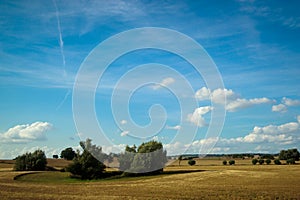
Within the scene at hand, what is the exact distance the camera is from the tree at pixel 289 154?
15562cm

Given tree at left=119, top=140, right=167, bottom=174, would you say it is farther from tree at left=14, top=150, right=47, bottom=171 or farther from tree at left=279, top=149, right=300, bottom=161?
tree at left=279, top=149, right=300, bottom=161

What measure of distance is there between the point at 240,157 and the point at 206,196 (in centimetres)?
16445

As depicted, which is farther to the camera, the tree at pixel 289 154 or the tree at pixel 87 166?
the tree at pixel 289 154

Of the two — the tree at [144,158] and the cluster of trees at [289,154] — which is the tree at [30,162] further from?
the cluster of trees at [289,154]

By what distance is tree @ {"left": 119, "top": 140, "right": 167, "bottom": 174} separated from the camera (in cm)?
8871

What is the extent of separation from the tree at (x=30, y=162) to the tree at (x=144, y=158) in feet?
93.7

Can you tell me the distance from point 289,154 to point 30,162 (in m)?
110

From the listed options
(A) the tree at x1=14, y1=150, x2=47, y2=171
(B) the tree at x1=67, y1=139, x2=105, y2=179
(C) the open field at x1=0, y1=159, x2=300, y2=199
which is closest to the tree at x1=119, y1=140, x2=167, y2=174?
(B) the tree at x1=67, y1=139, x2=105, y2=179

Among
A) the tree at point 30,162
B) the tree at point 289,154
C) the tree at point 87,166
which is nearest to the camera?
the tree at point 87,166

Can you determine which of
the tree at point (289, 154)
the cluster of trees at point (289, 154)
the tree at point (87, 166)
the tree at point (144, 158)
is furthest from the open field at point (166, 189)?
the tree at point (289, 154)

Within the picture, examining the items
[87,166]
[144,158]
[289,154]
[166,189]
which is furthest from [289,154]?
[166,189]

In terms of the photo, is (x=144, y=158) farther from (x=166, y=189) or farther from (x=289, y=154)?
(x=289, y=154)

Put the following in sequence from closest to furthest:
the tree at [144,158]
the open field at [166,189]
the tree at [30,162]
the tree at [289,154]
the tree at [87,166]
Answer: the open field at [166,189] → the tree at [87,166] → the tree at [144,158] → the tree at [30,162] → the tree at [289,154]

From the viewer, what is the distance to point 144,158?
90.5 m
